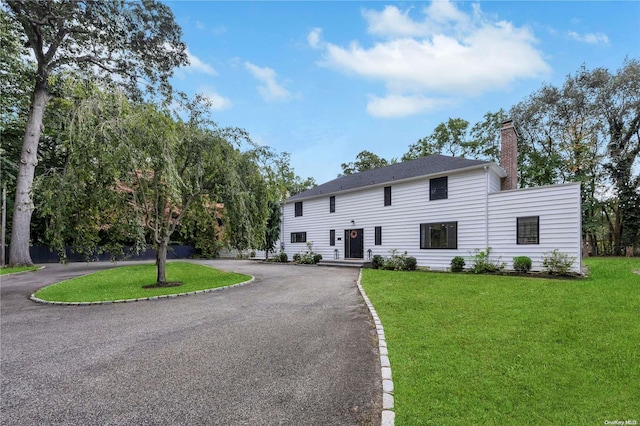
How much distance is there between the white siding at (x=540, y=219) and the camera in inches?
435

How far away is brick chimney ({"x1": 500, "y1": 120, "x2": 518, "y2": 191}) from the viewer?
14.2 m

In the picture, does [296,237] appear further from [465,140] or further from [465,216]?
[465,140]

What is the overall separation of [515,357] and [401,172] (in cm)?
1387

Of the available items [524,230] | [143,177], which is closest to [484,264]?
[524,230]

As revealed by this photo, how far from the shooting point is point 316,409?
2.83 meters

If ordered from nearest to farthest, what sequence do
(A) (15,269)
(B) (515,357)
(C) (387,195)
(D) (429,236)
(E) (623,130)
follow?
(B) (515,357), (D) (429,236), (A) (15,269), (C) (387,195), (E) (623,130)

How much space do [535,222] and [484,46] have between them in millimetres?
7514

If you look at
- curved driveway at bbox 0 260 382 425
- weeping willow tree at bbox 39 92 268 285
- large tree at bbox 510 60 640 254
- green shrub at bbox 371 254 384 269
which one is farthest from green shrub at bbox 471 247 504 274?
large tree at bbox 510 60 640 254

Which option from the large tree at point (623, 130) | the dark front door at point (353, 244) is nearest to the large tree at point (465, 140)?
the large tree at point (623, 130)

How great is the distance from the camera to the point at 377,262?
616 inches

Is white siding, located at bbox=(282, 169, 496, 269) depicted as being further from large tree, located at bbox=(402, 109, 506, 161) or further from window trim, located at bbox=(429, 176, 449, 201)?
large tree, located at bbox=(402, 109, 506, 161)

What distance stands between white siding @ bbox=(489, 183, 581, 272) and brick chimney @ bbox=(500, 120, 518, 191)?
2226mm

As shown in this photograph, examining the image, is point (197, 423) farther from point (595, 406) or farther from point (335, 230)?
point (335, 230)

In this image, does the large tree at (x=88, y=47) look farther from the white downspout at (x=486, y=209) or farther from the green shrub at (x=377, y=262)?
the white downspout at (x=486, y=209)
